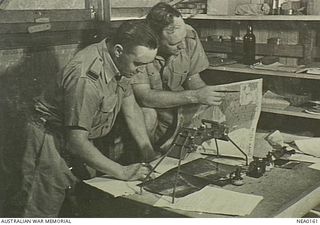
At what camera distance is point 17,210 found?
141 centimetres

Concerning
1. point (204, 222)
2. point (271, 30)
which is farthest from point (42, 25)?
point (271, 30)

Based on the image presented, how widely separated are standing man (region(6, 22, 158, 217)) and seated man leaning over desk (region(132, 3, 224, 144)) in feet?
0.53

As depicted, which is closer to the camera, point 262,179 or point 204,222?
point 204,222

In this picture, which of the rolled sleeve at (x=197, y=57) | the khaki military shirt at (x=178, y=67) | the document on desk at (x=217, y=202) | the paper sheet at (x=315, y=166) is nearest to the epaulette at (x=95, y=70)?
the khaki military shirt at (x=178, y=67)

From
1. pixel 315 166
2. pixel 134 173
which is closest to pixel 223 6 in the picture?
pixel 315 166

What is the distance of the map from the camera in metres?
1.46

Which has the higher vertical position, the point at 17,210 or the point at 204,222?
the point at 204,222

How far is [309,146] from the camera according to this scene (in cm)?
152

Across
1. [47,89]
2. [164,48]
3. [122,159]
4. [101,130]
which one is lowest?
[122,159]

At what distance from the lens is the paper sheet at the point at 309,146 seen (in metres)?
1.48

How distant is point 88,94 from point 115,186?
27cm

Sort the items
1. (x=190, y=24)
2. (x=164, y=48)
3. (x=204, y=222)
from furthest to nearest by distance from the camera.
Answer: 1. (x=190, y=24)
2. (x=164, y=48)
3. (x=204, y=222)

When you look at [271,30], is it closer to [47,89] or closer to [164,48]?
[164,48]

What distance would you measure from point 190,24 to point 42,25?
25.6 inches
